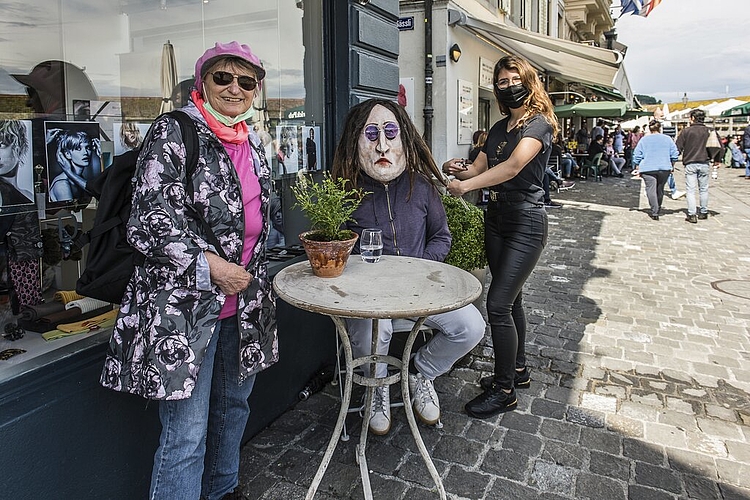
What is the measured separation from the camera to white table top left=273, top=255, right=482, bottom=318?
2.14m

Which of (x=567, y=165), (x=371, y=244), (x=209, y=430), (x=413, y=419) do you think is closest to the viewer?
(x=209, y=430)

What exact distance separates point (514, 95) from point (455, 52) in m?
6.93

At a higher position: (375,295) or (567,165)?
(567,165)

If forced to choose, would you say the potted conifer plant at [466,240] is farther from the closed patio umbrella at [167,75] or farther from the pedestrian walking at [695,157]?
the pedestrian walking at [695,157]

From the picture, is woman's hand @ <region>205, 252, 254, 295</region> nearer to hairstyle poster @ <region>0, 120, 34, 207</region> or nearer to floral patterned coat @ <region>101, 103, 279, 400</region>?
floral patterned coat @ <region>101, 103, 279, 400</region>

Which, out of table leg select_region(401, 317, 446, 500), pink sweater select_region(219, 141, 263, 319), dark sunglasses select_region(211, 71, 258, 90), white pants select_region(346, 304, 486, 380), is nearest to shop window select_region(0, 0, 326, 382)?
pink sweater select_region(219, 141, 263, 319)

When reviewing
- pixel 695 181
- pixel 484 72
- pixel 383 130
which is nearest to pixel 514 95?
pixel 383 130

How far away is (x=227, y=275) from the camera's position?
2.09 metres

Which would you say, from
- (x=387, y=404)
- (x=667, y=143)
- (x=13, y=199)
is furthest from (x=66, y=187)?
(x=667, y=143)

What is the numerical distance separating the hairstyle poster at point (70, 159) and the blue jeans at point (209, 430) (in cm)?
93

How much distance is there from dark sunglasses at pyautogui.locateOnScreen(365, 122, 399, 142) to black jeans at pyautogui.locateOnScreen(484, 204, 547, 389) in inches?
31.7

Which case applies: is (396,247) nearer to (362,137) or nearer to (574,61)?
(362,137)

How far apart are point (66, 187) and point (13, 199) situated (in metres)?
0.23

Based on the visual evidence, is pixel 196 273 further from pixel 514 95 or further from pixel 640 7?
pixel 640 7
